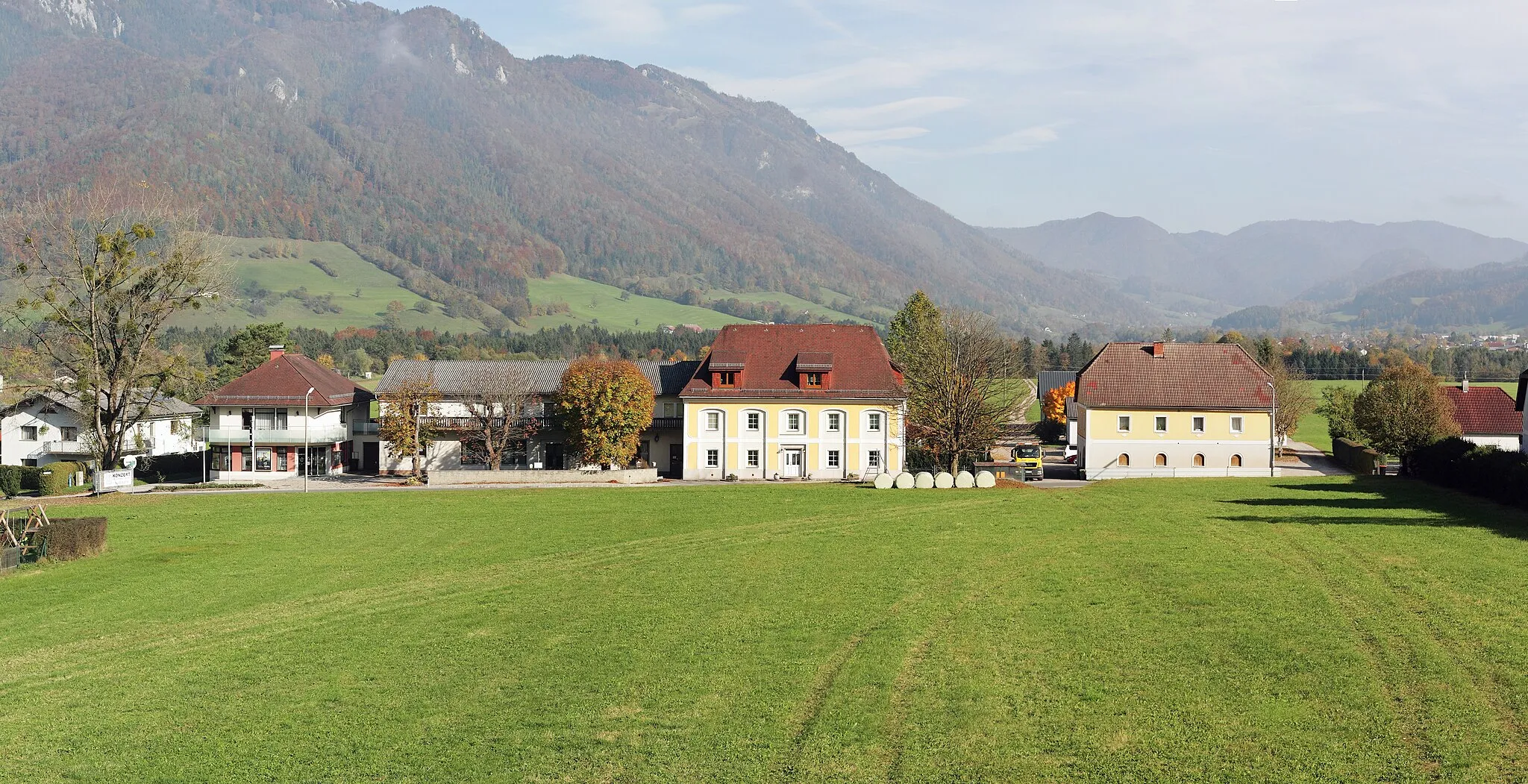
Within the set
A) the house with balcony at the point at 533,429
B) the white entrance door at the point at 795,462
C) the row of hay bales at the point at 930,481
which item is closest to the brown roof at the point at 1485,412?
the row of hay bales at the point at 930,481

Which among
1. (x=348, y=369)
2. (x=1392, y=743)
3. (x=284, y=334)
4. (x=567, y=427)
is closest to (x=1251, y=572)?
(x=1392, y=743)

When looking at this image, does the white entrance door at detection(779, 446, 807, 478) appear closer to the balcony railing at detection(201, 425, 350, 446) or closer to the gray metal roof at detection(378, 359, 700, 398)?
the gray metal roof at detection(378, 359, 700, 398)

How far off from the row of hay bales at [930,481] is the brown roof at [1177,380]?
471 inches

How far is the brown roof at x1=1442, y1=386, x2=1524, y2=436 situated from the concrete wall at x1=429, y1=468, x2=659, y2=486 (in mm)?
51461

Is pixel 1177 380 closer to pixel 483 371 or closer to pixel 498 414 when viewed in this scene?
pixel 498 414

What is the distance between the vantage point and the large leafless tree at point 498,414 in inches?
2505

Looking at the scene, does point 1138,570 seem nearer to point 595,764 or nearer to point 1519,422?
point 595,764

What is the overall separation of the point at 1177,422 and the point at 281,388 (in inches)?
2095

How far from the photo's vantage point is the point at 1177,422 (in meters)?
61.7

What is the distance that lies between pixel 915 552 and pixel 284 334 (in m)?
75.9

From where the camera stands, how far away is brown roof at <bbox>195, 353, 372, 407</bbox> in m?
67.6

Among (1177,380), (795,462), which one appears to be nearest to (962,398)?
(795,462)

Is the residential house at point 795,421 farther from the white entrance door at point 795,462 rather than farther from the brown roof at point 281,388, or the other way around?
the brown roof at point 281,388

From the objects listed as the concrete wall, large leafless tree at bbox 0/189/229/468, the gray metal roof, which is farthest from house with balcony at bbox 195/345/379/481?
the concrete wall
